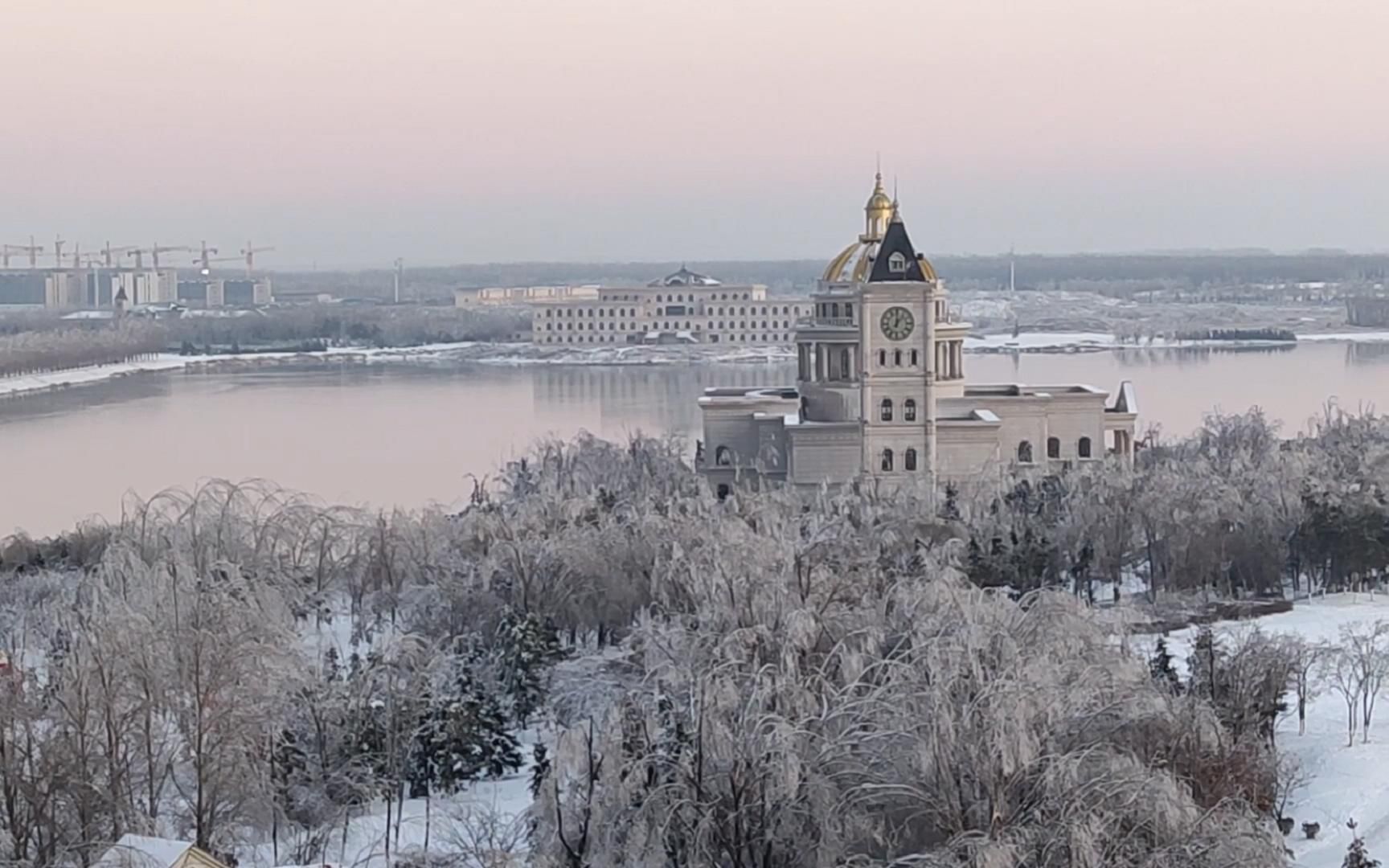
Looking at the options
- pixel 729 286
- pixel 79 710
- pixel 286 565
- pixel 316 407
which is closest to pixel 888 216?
pixel 286 565

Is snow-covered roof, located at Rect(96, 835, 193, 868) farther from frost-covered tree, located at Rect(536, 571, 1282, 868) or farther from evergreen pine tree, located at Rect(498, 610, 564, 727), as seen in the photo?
evergreen pine tree, located at Rect(498, 610, 564, 727)

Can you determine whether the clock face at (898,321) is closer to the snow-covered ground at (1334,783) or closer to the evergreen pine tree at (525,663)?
the snow-covered ground at (1334,783)

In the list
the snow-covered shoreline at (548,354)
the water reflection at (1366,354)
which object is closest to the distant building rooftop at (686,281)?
the snow-covered shoreline at (548,354)

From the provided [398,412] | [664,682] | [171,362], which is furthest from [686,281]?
[664,682]

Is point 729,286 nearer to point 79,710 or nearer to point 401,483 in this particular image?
point 401,483

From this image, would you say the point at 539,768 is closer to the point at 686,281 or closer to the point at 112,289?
the point at 686,281

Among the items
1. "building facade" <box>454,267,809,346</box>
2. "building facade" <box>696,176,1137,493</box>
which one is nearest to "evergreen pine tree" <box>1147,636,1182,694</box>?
"building facade" <box>696,176,1137,493</box>
